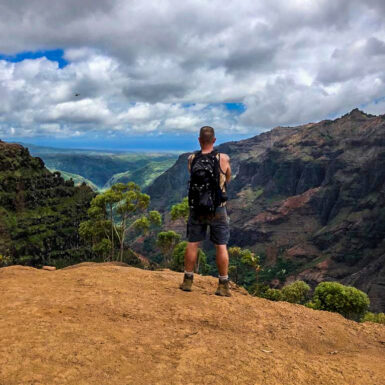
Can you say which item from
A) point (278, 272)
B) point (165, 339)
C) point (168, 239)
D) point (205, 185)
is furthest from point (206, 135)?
point (278, 272)

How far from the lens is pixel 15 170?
186m

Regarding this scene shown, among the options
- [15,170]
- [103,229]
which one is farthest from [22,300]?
[15,170]

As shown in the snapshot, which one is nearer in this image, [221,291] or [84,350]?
[84,350]

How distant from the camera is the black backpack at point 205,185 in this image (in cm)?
851

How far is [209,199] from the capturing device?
8.49 metres

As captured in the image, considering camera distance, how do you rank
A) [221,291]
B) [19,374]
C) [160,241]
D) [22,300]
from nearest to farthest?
[19,374]
[22,300]
[221,291]
[160,241]

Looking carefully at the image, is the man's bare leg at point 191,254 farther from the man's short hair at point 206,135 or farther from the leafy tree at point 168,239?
the leafy tree at point 168,239

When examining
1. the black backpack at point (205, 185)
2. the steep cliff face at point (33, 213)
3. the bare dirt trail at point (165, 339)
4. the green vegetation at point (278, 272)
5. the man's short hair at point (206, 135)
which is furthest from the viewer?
the green vegetation at point (278, 272)

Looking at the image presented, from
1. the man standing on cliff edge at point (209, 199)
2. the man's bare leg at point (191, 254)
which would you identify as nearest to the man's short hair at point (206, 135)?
the man standing on cliff edge at point (209, 199)

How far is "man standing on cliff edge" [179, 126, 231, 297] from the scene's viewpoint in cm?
854

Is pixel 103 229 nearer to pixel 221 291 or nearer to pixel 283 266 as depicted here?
pixel 221 291

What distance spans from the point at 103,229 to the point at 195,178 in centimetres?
4242

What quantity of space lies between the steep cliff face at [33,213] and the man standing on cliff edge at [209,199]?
146310 mm

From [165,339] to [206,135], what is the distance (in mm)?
5023
